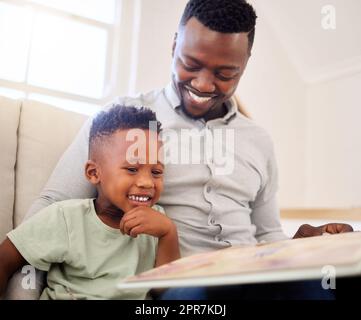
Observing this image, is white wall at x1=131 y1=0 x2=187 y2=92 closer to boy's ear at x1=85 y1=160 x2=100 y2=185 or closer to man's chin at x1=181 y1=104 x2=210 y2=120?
man's chin at x1=181 y1=104 x2=210 y2=120

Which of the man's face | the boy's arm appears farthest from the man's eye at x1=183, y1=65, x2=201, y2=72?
the boy's arm

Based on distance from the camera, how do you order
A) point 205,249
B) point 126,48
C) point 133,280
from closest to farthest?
point 133,280
point 205,249
point 126,48

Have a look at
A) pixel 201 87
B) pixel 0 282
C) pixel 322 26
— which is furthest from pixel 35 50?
pixel 322 26

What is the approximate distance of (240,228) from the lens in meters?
0.92

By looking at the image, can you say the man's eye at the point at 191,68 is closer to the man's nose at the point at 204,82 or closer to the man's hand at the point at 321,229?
the man's nose at the point at 204,82

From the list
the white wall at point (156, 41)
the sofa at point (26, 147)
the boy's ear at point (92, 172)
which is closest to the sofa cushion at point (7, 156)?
the sofa at point (26, 147)

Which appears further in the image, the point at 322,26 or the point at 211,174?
the point at 322,26

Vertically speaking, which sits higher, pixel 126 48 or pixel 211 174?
pixel 126 48

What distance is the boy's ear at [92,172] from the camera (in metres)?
0.85

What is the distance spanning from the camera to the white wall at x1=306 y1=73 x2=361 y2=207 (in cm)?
99

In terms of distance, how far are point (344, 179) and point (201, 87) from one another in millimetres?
355

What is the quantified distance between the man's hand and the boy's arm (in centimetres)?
52

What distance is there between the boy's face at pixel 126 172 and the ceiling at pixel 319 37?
0.41 metres

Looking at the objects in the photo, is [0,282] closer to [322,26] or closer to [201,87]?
[201,87]
